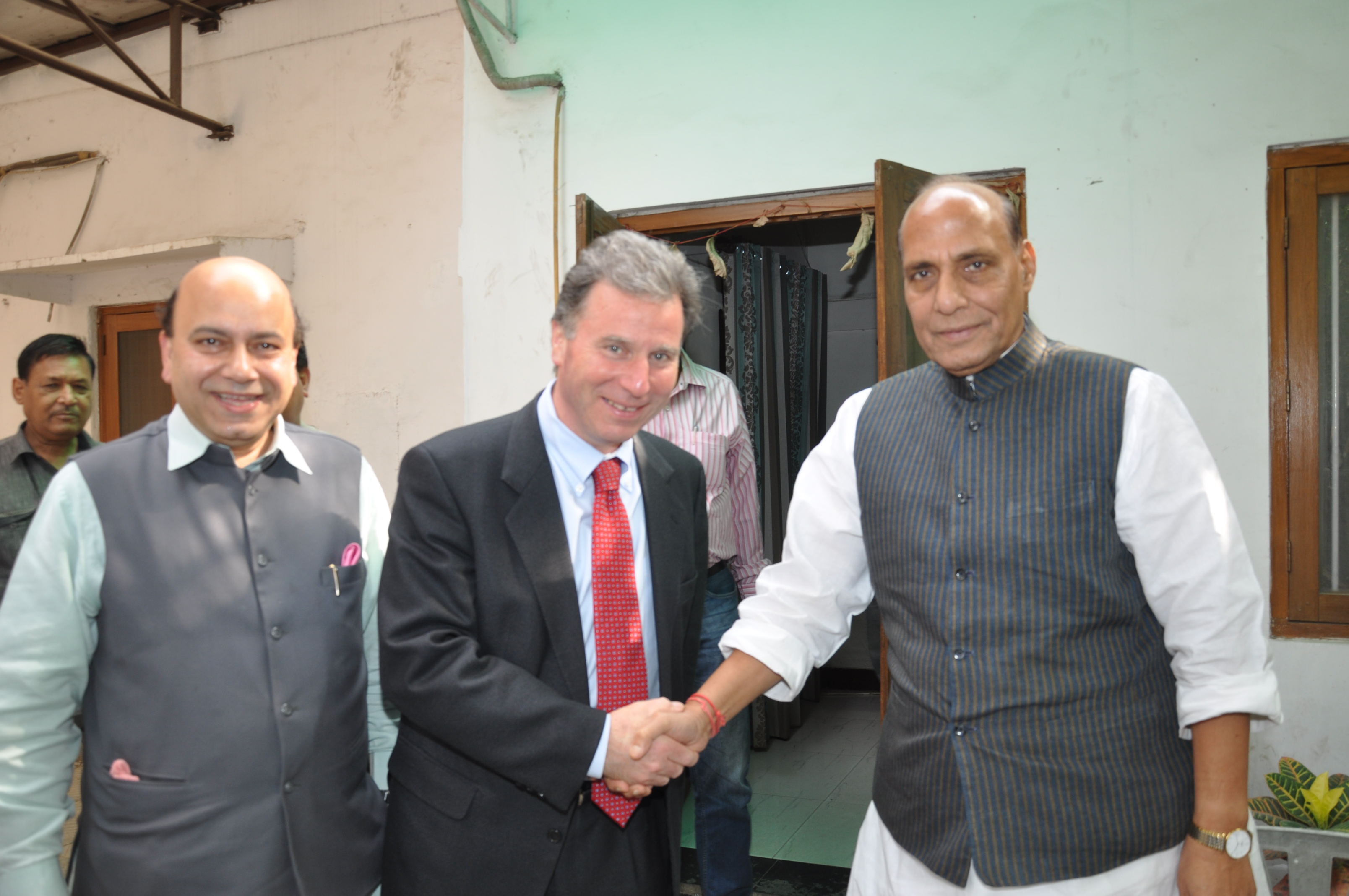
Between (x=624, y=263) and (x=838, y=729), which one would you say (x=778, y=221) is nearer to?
(x=624, y=263)

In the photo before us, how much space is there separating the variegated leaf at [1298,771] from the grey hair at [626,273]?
2467 mm

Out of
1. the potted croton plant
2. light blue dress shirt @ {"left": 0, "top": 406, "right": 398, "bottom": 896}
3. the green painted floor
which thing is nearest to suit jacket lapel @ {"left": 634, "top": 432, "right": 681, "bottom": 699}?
light blue dress shirt @ {"left": 0, "top": 406, "right": 398, "bottom": 896}

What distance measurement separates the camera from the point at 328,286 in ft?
17.8

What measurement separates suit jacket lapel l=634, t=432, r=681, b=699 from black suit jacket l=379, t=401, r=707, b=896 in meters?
0.16

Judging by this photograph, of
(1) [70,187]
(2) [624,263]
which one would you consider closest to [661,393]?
(2) [624,263]

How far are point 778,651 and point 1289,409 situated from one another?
7.39ft

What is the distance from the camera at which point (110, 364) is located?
244 inches

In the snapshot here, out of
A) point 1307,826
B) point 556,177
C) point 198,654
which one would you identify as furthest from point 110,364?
point 1307,826

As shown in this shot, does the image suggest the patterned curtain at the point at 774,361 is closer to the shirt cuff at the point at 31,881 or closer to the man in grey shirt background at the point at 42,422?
the man in grey shirt background at the point at 42,422

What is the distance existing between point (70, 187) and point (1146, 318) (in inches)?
269

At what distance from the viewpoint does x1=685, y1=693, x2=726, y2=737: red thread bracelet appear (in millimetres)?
1568

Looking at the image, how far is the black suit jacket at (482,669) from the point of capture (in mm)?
1318

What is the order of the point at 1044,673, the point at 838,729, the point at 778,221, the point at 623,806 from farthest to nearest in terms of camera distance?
the point at 838,729
the point at 778,221
the point at 623,806
the point at 1044,673

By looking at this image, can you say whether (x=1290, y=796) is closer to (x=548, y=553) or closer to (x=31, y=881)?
(x=548, y=553)
